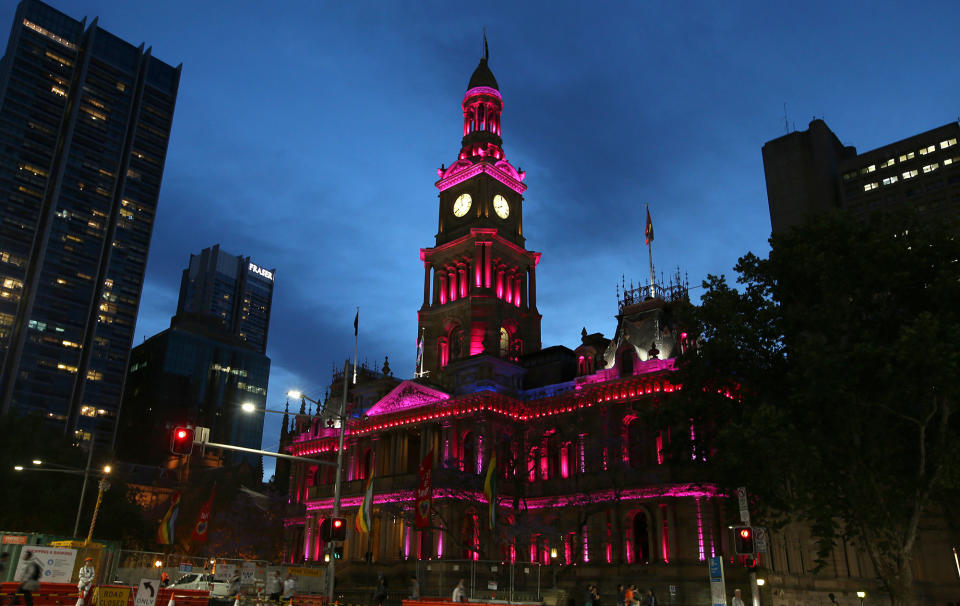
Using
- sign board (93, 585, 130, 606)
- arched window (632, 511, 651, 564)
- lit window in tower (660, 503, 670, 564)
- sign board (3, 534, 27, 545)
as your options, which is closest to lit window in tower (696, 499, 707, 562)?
lit window in tower (660, 503, 670, 564)

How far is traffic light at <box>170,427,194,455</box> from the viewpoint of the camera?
81.8 ft

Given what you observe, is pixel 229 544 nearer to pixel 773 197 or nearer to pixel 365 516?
pixel 365 516

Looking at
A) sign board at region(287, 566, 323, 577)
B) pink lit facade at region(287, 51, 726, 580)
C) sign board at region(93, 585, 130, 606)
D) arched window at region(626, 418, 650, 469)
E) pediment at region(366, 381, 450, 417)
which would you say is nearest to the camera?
sign board at region(93, 585, 130, 606)

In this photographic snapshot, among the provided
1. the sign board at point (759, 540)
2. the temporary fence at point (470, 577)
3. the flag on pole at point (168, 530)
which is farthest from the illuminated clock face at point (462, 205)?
the sign board at point (759, 540)

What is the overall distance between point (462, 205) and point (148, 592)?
57159 mm

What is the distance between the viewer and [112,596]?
26.8 meters

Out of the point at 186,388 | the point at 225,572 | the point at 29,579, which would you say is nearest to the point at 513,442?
the point at 225,572

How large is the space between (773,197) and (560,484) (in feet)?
211

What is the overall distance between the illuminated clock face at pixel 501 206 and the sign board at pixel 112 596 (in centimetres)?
5588

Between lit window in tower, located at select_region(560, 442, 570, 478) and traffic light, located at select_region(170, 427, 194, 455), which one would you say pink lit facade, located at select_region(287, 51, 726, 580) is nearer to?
lit window in tower, located at select_region(560, 442, 570, 478)

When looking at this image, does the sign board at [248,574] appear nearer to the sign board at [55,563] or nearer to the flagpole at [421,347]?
the sign board at [55,563]

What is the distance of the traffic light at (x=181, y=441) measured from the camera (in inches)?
982

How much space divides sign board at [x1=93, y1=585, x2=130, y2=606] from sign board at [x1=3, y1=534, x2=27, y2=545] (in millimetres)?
11011

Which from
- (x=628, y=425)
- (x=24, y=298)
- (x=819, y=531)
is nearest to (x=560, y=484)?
(x=628, y=425)
